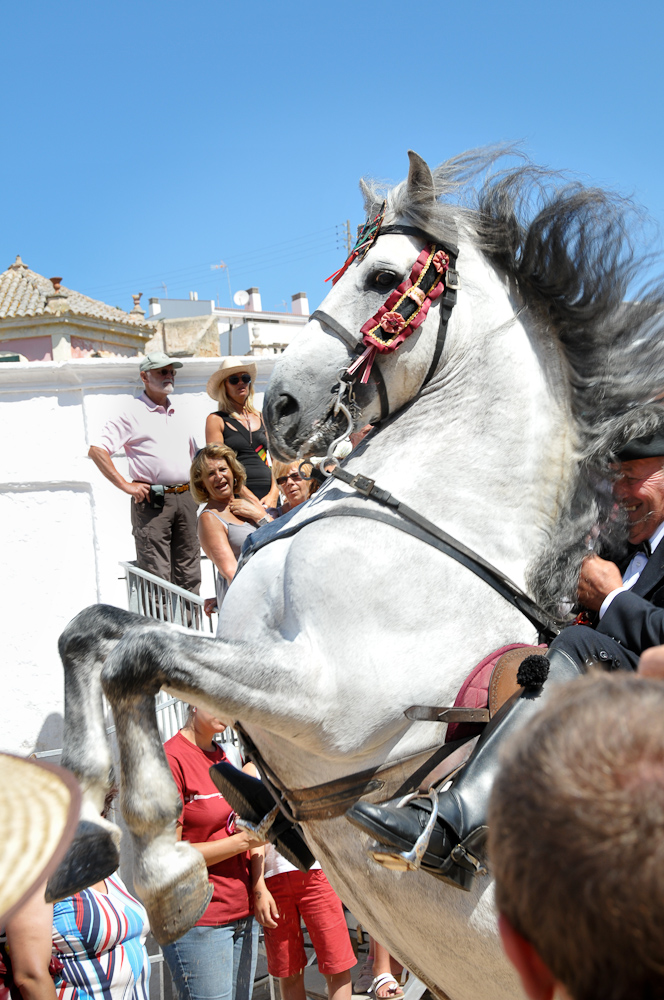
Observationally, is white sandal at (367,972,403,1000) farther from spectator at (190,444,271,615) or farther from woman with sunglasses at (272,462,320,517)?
woman with sunglasses at (272,462,320,517)

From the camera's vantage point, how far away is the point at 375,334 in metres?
2.86

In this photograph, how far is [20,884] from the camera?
4.00ft

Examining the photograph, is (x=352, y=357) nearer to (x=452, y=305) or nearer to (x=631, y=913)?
(x=452, y=305)

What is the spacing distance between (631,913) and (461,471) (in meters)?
2.17

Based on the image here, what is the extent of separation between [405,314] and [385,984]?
4046 millimetres

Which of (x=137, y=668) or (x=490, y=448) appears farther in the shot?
(x=490, y=448)

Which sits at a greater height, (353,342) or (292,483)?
(353,342)

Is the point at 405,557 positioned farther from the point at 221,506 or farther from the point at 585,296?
the point at 221,506

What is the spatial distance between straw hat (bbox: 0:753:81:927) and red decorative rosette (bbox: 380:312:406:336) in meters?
1.86

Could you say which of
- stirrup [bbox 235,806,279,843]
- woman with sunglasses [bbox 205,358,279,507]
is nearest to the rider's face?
stirrup [bbox 235,806,279,843]

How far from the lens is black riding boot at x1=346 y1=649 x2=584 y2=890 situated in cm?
232

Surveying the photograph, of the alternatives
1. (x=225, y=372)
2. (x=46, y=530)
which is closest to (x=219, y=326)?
(x=46, y=530)

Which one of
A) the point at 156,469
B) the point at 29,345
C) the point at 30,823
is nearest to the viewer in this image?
the point at 30,823

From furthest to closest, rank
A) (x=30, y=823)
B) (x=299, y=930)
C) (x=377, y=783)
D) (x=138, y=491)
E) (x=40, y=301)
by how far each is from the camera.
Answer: (x=40, y=301) < (x=138, y=491) < (x=299, y=930) < (x=377, y=783) < (x=30, y=823)
